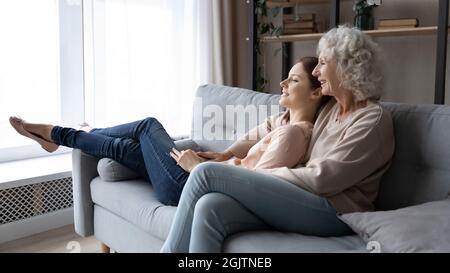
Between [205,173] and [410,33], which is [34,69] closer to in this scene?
[205,173]

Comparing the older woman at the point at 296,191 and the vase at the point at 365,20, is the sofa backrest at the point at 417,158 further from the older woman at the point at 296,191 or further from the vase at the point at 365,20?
the vase at the point at 365,20

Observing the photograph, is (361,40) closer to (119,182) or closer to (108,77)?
(119,182)

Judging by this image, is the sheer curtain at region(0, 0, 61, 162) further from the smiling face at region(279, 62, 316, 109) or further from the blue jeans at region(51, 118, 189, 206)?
the smiling face at region(279, 62, 316, 109)

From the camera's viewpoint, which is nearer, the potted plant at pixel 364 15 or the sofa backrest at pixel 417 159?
the sofa backrest at pixel 417 159

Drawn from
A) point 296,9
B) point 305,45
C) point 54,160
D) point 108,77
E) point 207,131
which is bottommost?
point 54,160

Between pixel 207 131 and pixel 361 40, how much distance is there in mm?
1040

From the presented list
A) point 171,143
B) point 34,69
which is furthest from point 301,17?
point 34,69

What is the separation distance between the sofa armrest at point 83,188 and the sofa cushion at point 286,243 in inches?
42.1

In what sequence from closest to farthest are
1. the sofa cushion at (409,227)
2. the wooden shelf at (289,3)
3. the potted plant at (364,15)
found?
the sofa cushion at (409,227) → the potted plant at (364,15) → the wooden shelf at (289,3)

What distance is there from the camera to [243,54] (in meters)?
3.84

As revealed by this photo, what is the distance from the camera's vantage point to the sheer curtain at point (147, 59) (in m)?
3.06

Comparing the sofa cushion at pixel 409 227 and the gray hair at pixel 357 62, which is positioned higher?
the gray hair at pixel 357 62

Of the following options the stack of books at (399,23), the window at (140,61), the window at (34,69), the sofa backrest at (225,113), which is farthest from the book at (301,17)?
the window at (34,69)
